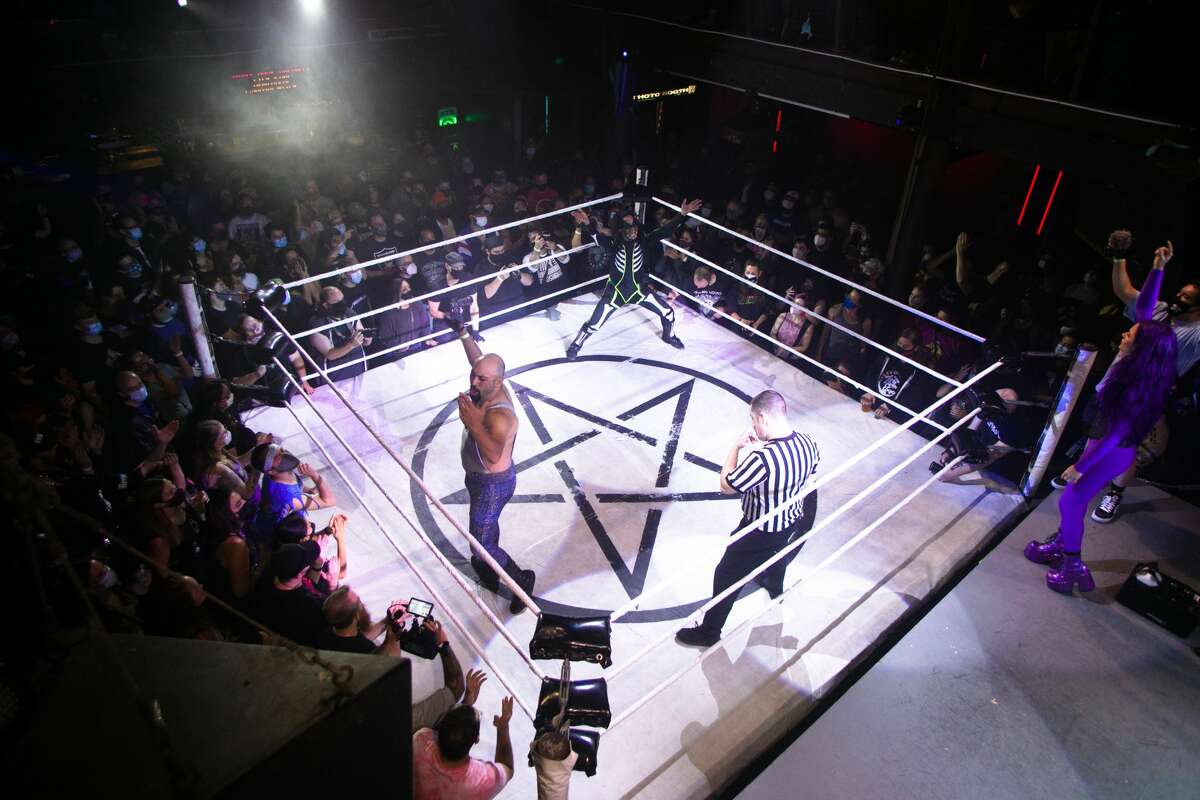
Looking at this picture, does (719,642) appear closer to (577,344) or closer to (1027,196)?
(577,344)

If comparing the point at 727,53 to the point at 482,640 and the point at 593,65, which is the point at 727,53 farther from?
the point at 482,640

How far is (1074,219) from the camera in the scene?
9461mm

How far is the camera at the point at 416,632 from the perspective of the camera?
329cm

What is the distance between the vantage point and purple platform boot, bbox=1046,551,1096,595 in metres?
4.23

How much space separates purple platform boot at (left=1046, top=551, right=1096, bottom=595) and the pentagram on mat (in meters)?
2.08

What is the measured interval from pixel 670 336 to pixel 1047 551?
372 centimetres

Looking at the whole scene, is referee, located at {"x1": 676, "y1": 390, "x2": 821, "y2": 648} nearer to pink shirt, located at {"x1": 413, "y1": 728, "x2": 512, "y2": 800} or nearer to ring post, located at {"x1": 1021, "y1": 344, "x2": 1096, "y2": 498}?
pink shirt, located at {"x1": 413, "y1": 728, "x2": 512, "y2": 800}

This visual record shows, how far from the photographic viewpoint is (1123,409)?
3895mm

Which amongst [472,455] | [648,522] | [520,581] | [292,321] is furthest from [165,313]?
[648,522]

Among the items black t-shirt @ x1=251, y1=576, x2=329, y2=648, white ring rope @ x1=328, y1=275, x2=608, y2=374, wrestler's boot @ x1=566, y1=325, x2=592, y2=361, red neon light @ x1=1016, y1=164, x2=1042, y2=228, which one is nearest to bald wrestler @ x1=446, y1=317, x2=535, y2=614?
black t-shirt @ x1=251, y1=576, x2=329, y2=648

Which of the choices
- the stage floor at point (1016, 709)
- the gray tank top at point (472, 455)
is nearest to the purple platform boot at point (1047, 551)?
the stage floor at point (1016, 709)

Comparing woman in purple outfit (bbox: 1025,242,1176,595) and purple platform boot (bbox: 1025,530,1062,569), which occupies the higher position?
woman in purple outfit (bbox: 1025,242,1176,595)

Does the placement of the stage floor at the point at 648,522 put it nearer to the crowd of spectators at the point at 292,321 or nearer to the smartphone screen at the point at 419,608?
the crowd of spectators at the point at 292,321

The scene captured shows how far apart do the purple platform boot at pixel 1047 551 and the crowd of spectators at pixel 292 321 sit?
107 centimetres
